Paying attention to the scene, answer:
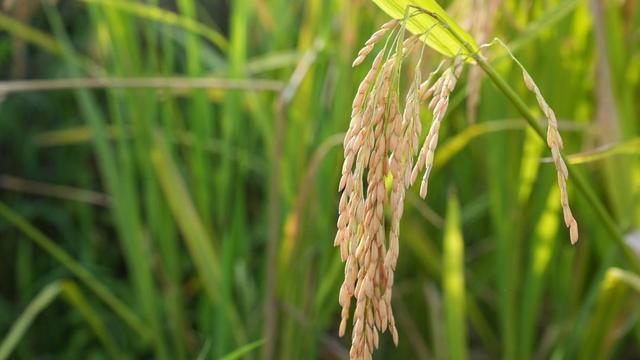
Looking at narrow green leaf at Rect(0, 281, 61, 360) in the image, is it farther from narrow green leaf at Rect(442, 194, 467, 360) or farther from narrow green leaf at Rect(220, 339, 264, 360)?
narrow green leaf at Rect(442, 194, 467, 360)

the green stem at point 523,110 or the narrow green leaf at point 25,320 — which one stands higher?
the green stem at point 523,110

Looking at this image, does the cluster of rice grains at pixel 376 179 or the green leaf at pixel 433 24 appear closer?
the cluster of rice grains at pixel 376 179

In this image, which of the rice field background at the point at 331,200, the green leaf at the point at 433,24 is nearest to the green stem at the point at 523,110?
the green leaf at the point at 433,24

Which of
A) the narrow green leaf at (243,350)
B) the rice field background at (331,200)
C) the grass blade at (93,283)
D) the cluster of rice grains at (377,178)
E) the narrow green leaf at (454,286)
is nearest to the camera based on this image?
the cluster of rice grains at (377,178)

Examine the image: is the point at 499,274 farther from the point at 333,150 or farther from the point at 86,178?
the point at 86,178

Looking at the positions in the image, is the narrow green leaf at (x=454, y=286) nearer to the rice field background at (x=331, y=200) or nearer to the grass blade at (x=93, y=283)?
the rice field background at (x=331, y=200)

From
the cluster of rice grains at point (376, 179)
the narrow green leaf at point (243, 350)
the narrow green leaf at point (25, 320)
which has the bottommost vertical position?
the narrow green leaf at point (25, 320)

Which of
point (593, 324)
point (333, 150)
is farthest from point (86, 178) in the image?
point (593, 324)
